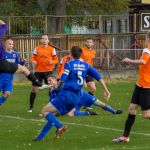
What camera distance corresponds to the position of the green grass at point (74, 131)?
12836 millimetres

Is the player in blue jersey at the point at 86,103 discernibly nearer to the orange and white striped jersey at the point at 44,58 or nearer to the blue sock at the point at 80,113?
the blue sock at the point at 80,113

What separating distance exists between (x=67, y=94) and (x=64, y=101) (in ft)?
0.64

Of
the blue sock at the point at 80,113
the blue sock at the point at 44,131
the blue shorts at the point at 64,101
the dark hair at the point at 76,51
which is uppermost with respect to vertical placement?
the dark hair at the point at 76,51

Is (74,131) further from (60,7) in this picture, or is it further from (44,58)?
(60,7)

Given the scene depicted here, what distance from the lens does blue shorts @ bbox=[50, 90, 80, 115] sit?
43.6 feet

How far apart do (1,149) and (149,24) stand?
39.5 feet

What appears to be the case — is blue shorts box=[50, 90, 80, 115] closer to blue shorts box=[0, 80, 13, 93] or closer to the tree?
blue shorts box=[0, 80, 13, 93]

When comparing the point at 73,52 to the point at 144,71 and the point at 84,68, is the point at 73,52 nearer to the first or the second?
the point at 84,68

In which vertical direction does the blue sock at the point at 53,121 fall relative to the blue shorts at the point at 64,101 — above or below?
below

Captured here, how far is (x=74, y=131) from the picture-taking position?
1486 cm

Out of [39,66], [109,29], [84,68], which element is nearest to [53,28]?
[109,29]

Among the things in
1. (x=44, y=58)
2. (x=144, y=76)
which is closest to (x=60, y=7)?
(x=44, y=58)

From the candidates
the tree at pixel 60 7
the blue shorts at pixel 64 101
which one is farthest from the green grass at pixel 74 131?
the tree at pixel 60 7

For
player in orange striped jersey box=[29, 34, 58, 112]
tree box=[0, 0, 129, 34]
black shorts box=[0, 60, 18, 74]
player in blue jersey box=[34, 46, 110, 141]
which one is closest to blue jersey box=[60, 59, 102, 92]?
player in blue jersey box=[34, 46, 110, 141]
